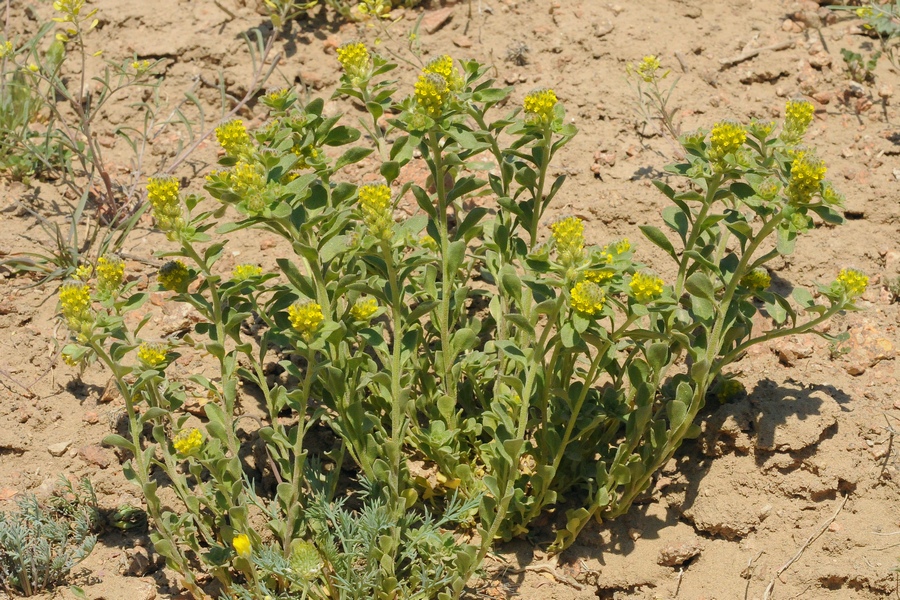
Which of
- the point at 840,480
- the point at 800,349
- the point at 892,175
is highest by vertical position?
the point at 892,175

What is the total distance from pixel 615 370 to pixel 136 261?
8.18 feet

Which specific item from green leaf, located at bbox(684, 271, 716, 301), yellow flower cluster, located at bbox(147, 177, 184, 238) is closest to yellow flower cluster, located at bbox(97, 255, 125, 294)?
yellow flower cluster, located at bbox(147, 177, 184, 238)

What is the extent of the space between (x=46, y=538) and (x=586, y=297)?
223cm

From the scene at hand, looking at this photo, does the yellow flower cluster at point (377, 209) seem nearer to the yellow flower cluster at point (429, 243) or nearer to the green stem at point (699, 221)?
the yellow flower cluster at point (429, 243)

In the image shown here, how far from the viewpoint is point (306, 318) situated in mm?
2824

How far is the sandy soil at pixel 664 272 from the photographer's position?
11.4 ft

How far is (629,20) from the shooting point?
207 inches

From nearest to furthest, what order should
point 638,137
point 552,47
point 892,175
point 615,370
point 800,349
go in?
point 615,370 < point 800,349 < point 892,175 < point 638,137 < point 552,47

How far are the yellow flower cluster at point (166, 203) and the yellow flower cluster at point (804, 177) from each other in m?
1.92

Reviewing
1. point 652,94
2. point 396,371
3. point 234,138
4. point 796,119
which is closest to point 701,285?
point 796,119

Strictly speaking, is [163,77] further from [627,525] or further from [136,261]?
[627,525]

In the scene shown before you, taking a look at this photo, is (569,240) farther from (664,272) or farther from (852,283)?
(664,272)

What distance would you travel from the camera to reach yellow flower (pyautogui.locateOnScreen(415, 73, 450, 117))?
9.48 feet

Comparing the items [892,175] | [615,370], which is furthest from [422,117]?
[892,175]
